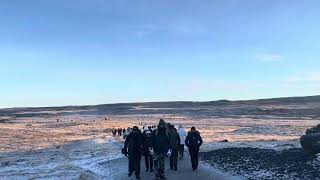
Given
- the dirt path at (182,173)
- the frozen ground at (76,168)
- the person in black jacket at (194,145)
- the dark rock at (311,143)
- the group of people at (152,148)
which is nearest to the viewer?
the dirt path at (182,173)

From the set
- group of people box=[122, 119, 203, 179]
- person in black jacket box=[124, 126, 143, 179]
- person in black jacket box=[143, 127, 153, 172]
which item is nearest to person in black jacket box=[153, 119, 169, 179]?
group of people box=[122, 119, 203, 179]

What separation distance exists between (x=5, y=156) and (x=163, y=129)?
19.1 m

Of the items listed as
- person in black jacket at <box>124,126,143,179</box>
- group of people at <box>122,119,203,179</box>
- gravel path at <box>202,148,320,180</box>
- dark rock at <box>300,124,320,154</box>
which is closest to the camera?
gravel path at <box>202,148,320,180</box>

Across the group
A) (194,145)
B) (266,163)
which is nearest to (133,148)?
(194,145)

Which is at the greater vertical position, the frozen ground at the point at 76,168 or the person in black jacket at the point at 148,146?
the person in black jacket at the point at 148,146

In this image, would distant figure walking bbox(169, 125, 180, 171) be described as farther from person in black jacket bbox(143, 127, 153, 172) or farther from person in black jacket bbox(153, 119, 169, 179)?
person in black jacket bbox(153, 119, 169, 179)

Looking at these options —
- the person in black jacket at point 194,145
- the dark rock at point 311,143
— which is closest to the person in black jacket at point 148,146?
the person in black jacket at point 194,145

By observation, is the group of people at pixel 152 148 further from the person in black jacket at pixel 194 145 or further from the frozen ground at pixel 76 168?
the frozen ground at pixel 76 168

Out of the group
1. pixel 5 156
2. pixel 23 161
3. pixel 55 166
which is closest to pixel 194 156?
pixel 55 166

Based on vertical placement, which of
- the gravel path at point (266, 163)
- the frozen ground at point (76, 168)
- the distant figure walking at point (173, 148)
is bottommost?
the frozen ground at point (76, 168)

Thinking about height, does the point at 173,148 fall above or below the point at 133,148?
below

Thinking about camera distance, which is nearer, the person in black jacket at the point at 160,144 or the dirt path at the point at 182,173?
the dirt path at the point at 182,173

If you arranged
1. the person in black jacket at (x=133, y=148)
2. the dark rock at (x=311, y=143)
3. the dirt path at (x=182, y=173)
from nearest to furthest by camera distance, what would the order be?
1. the dirt path at (x=182, y=173)
2. the person in black jacket at (x=133, y=148)
3. the dark rock at (x=311, y=143)

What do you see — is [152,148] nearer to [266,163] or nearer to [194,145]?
[194,145]
